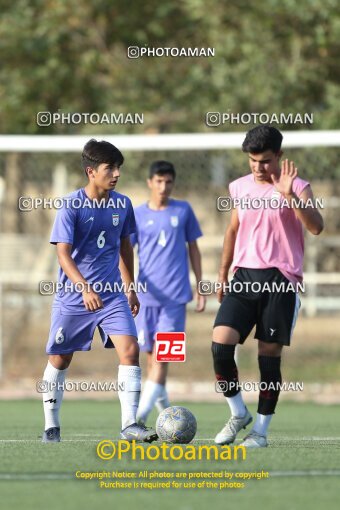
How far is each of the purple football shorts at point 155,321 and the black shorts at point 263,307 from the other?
291 centimetres

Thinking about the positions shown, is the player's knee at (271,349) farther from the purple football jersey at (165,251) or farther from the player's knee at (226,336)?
the purple football jersey at (165,251)

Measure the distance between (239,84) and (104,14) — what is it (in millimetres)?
3277

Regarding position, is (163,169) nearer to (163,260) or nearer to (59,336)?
(163,260)

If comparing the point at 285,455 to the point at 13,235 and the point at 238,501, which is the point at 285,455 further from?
the point at 13,235

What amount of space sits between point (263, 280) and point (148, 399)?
289 centimetres

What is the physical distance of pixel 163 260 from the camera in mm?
11422

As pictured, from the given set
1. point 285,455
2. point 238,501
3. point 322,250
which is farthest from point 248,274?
point 322,250

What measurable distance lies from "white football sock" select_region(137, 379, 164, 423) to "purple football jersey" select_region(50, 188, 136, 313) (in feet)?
7.90

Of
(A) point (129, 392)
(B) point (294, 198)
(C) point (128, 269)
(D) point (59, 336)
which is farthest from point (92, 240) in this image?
(B) point (294, 198)

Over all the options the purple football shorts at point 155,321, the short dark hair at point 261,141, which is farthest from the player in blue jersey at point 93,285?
the purple football shorts at point 155,321

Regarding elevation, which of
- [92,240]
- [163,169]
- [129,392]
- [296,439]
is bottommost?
[296,439]

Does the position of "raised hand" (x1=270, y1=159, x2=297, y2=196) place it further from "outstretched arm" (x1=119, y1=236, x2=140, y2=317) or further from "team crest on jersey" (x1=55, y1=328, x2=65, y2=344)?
"team crest on jersey" (x1=55, y1=328, x2=65, y2=344)

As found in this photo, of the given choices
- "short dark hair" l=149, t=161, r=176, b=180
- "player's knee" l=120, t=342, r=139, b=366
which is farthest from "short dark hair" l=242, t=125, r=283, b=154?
"short dark hair" l=149, t=161, r=176, b=180

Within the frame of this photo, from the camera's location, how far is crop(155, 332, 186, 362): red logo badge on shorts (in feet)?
36.2
